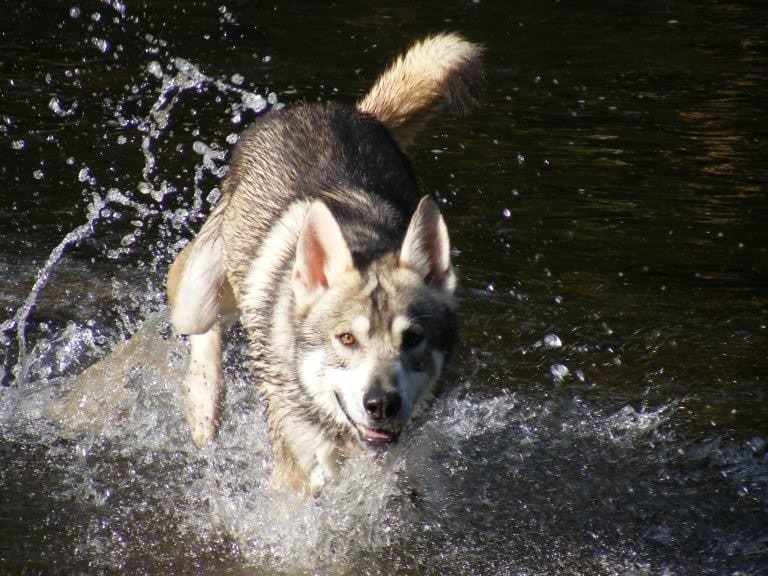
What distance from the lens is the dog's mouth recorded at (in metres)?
4.75

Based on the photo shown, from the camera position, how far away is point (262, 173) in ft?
19.9

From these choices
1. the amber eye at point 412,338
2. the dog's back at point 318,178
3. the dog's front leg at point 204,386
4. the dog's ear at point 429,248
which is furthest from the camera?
the dog's front leg at point 204,386

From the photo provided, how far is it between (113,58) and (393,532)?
28.3ft

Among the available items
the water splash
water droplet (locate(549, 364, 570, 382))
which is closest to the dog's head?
water droplet (locate(549, 364, 570, 382))

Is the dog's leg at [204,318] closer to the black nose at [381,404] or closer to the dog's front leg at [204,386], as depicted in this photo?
the dog's front leg at [204,386]

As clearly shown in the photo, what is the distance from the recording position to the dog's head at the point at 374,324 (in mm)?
4672

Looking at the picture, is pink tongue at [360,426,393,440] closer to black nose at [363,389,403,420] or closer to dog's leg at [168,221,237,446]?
black nose at [363,389,403,420]

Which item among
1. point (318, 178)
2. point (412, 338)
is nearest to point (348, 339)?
point (412, 338)

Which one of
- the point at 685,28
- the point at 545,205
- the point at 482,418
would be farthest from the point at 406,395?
the point at 685,28

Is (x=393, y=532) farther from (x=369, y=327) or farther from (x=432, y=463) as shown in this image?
(x=369, y=327)

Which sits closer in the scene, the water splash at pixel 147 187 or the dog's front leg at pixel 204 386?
the dog's front leg at pixel 204 386

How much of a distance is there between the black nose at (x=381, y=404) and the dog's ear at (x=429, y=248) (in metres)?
0.68

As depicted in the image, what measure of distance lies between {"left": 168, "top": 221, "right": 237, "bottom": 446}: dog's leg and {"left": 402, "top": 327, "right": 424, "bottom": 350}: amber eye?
1.83 meters

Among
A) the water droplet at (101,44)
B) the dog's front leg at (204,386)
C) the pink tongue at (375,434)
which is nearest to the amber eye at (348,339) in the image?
the pink tongue at (375,434)
